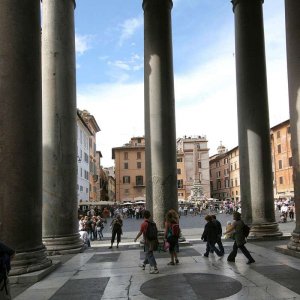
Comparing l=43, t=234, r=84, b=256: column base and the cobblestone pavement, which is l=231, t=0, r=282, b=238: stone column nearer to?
the cobblestone pavement

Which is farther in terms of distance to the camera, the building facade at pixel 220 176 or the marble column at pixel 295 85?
the building facade at pixel 220 176

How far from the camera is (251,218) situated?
16.3m

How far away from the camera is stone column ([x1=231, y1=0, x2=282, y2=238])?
16156 mm

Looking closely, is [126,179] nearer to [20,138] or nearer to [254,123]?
[254,123]

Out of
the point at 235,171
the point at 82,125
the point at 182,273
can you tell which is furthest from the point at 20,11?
the point at 235,171

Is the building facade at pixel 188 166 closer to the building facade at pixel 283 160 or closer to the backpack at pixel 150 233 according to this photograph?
the building facade at pixel 283 160

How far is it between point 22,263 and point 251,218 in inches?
380

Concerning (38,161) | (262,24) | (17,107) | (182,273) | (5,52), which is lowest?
(182,273)

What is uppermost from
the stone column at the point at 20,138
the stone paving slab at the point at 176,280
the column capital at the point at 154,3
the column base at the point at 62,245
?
the column capital at the point at 154,3

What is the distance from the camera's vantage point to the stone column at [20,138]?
9.11 meters

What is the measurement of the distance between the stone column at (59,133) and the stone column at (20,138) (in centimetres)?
365

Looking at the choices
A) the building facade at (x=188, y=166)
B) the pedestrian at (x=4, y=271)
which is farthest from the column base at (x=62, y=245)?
the building facade at (x=188, y=166)

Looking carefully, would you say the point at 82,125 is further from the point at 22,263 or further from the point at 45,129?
the point at 22,263

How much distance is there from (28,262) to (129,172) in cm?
9227
